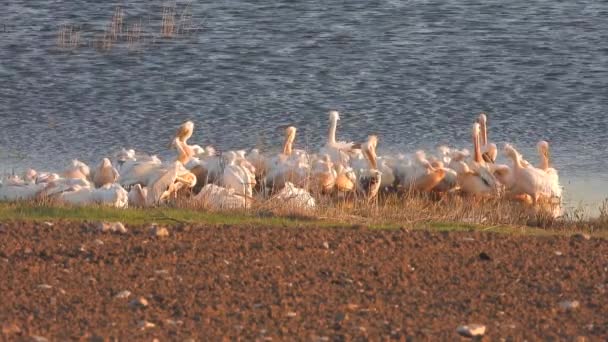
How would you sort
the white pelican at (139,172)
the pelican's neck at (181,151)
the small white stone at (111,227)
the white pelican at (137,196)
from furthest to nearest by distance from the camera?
the pelican's neck at (181,151)
the white pelican at (139,172)
the white pelican at (137,196)
the small white stone at (111,227)

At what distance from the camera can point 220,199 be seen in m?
14.1

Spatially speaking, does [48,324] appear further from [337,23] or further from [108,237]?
[337,23]

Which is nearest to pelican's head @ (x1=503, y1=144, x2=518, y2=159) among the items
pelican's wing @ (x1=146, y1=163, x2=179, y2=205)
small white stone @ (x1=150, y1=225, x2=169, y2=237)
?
pelican's wing @ (x1=146, y1=163, x2=179, y2=205)

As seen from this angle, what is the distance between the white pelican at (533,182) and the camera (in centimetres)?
1623

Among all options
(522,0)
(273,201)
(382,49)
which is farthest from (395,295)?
(522,0)

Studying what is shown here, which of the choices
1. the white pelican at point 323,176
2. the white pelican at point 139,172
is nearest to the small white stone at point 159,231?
the white pelican at point 139,172

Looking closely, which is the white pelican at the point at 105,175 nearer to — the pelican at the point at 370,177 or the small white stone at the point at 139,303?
the pelican at the point at 370,177

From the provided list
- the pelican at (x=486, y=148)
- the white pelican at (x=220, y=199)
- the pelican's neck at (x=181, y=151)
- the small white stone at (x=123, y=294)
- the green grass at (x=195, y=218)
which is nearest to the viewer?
the small white stone at (x=123, y=294)

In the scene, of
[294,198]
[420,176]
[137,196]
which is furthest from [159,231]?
[420,176]

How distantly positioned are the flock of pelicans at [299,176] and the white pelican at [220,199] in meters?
0.02

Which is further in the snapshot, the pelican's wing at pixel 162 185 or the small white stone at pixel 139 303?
the pelican's wing at pixel 162 185

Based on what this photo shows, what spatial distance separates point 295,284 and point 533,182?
714cm

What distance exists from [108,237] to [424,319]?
323 centimetres

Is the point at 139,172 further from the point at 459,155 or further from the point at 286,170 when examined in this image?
the point at 459,155
